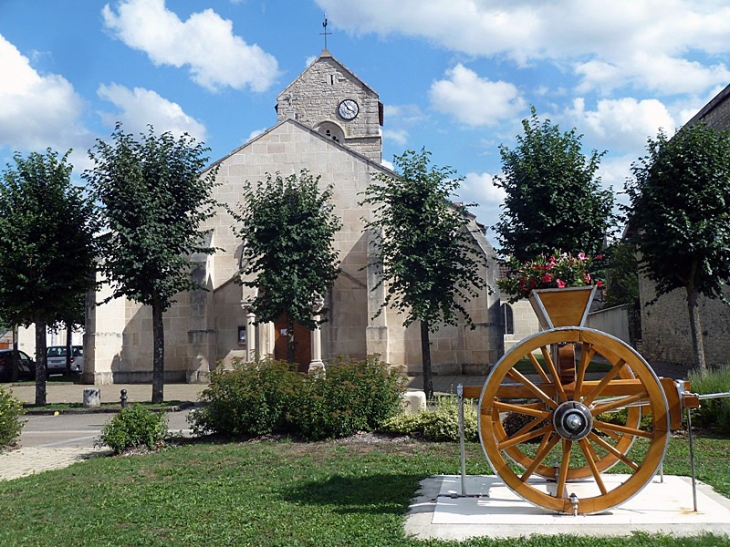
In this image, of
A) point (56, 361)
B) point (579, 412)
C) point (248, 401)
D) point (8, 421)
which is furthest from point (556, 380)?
point (56, 361)

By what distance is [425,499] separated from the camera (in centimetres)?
657

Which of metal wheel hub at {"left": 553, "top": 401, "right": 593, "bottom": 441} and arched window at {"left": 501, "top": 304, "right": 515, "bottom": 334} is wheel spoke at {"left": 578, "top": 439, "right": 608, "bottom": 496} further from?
arched window at {"left": 501, "top": 304, "right": 515, "bottom": 334}

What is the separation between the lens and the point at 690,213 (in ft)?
48.7

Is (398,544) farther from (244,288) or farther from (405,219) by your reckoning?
(244,288)

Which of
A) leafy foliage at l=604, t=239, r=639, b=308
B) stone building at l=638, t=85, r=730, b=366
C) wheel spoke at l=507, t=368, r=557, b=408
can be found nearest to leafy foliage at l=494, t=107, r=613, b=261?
stone building at l=638, t=85, r=730, b=366

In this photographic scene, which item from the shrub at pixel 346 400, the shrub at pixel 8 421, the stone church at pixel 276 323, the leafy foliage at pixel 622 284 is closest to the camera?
the shrub at pixel 346 400

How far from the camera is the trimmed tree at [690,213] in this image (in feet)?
47.8

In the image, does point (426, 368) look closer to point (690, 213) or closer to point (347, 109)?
point (690, 213)

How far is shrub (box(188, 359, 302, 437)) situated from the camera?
432 inches

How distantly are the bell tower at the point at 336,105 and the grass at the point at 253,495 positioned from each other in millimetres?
30518

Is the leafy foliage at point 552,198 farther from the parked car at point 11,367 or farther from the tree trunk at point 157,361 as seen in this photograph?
the parked car at point 11,367

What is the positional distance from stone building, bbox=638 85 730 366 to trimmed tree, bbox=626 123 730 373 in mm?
2879

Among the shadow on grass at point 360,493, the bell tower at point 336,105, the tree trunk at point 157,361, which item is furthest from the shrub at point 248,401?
the bell tower at point 336,105

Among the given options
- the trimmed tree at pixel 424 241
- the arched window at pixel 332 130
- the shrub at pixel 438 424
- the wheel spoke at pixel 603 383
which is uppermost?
the arched window at pixel 332 130
